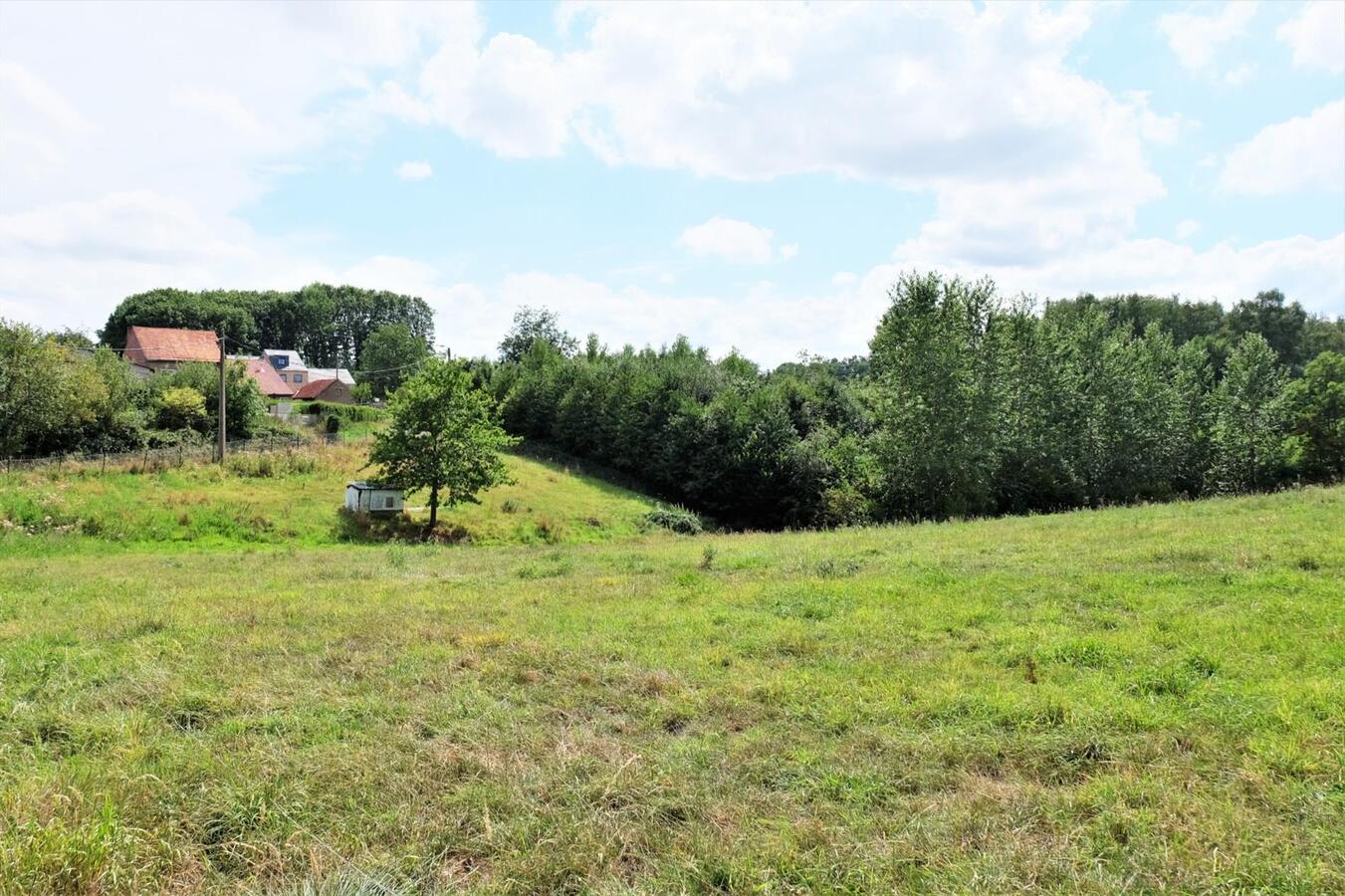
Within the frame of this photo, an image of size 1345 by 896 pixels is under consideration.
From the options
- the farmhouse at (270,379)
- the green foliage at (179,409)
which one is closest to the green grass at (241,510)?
the green foliage at (179,409)

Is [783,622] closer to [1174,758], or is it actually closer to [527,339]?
[1174,758]

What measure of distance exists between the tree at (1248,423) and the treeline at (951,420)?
129mm

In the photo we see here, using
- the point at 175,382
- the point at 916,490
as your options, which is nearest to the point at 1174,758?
the point at 916,490

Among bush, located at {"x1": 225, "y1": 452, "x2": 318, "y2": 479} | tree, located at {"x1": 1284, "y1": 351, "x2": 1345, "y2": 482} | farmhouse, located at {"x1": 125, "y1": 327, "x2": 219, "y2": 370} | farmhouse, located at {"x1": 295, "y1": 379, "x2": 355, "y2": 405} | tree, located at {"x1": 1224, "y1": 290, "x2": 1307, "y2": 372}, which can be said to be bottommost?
bush, located at {"x1": 225, "y1": 452, "x2": 318, "y2": 479}

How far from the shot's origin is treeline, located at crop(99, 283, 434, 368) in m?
87.9

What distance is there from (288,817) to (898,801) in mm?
4078

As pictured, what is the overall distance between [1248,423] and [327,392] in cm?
7918

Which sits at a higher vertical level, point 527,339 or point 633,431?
point 527,339

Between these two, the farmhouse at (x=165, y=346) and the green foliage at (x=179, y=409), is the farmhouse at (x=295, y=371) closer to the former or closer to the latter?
the farmhouse at (x=165, y=346)

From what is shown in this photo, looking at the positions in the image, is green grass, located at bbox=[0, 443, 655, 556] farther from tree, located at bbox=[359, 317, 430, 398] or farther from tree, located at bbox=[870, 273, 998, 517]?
tree, located at bbox=[359, 317, 430, 398]

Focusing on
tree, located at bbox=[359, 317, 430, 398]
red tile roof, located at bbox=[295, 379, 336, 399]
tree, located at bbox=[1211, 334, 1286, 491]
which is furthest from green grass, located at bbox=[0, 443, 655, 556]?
tree, located at bbox=[359, 317, 430, 398]

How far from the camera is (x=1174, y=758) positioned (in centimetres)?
530

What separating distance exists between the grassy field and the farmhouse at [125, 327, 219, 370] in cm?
6701

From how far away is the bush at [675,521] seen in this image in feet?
125
